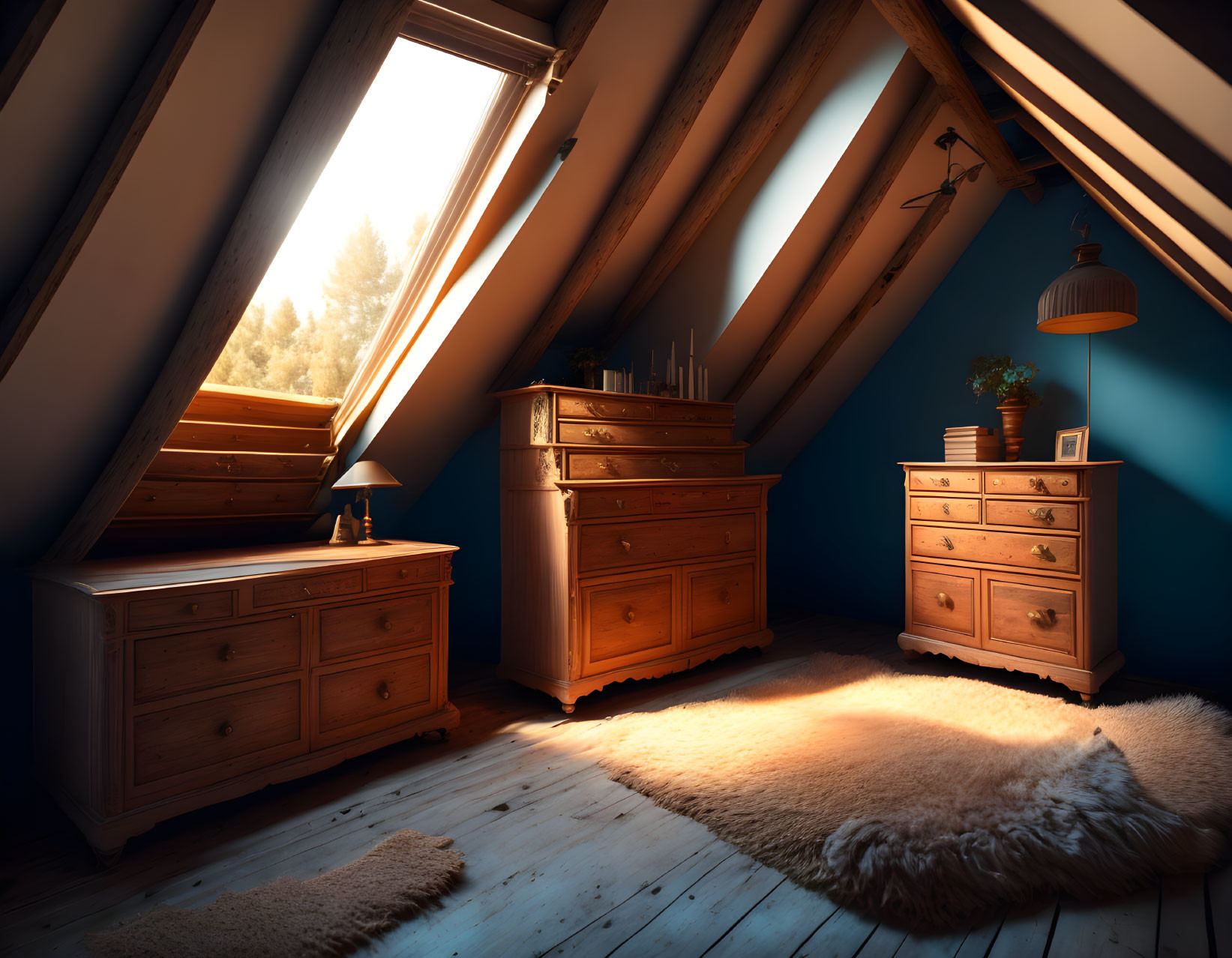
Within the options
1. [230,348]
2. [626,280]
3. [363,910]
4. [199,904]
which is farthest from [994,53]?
[199,904]

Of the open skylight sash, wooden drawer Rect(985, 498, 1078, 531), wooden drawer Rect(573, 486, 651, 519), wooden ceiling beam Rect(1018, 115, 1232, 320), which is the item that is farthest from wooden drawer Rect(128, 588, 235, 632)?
wooden ceiling beam Rect(1018, 115, 1232, 320)

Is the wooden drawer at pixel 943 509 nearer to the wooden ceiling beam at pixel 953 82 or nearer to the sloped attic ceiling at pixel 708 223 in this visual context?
the sloped attic ceiling at pixel 708 223

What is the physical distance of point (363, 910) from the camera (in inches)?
64.7

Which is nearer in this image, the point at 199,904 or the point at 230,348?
the point at 199,904

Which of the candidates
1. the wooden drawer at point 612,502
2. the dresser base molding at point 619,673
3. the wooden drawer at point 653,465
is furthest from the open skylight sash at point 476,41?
the dresser base molding at point 619,673

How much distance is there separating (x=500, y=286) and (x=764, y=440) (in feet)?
8.24

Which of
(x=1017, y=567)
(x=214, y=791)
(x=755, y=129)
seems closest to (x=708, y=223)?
(x=755, y=129)

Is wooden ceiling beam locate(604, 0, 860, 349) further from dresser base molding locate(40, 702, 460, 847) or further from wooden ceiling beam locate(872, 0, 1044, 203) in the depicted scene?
dresser base molding locate(40, 702, 460, 847)

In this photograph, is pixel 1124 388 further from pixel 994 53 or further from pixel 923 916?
pixel 923 916

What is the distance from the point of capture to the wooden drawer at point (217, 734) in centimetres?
198

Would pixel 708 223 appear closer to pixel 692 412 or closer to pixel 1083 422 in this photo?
pixel 692 412

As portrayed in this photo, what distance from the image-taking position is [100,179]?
1.64 meters

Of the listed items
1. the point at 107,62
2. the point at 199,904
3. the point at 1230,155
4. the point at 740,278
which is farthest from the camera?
the point at 740,278

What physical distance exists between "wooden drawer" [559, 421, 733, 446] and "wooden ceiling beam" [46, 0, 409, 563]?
1467mm
